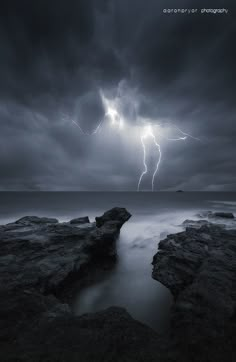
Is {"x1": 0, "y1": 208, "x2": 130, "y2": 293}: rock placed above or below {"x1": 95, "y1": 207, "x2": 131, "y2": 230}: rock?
below

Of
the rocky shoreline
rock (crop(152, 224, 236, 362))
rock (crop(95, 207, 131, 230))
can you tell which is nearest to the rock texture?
the rocky shoreline

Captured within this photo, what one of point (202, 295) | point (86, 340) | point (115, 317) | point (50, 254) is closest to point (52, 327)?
point (86, 340)

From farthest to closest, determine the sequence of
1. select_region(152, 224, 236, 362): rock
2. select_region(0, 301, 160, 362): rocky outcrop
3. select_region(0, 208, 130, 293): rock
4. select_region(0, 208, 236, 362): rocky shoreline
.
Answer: select_region(0, 208, 130, 293): rock → select_region(152, 224, 236, 362): rock → select_region(0, 208, 236, 362): rocky shoreline → select_region(0, 301, 160, 362): rocky outcrop

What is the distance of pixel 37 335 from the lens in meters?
4.39

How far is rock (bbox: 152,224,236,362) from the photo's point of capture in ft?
13.2

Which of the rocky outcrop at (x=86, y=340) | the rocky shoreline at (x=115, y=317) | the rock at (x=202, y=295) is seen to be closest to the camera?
the rocky outcrop at (x=86, y=340)

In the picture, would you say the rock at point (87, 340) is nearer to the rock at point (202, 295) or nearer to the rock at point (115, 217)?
the rock at point (202, 295)

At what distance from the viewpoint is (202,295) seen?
19.5ft

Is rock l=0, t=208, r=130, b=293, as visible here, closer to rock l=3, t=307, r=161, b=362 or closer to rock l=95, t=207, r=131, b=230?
rock l=95, t=207, r=131, b=230

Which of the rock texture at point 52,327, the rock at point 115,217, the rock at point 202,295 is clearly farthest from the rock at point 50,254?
the rock at point 202,295

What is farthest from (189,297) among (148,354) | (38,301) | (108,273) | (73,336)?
(108,273)

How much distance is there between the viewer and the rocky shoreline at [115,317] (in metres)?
3.88

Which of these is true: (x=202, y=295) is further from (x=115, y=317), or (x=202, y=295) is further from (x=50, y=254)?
(x=50, y=254)

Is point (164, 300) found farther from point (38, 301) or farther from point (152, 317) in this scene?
point (38, 301)
